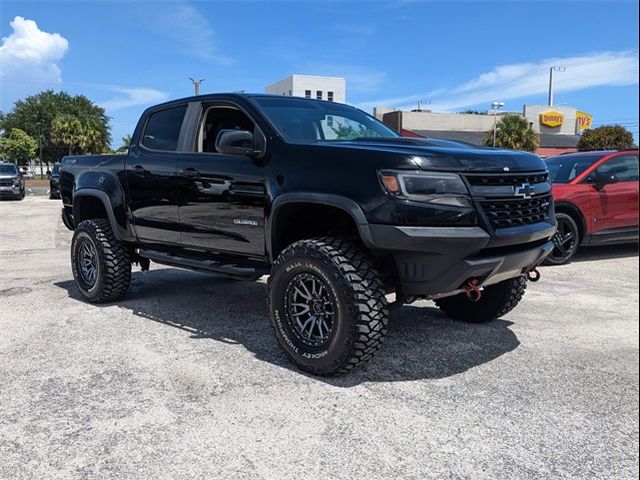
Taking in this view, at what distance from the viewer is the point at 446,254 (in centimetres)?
334

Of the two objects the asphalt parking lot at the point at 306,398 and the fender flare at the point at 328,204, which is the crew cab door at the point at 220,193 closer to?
the fender flare at the point at 328,204

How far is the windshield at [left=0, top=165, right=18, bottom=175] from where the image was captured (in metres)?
24.8

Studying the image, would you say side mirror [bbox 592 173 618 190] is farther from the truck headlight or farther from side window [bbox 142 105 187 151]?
side window [bbox 142 105 187 151]

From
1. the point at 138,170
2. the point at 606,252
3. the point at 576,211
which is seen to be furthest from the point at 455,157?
the point at 606,252

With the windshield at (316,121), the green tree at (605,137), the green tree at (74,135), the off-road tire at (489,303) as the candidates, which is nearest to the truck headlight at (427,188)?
the windshield at (316,121)

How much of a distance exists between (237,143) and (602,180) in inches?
232

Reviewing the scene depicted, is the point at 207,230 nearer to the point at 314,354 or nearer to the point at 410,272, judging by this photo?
the point at 314,354

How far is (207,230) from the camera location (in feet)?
15.5

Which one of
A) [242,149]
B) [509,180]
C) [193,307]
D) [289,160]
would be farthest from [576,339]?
[193,307]

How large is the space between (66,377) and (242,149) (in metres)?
2.00

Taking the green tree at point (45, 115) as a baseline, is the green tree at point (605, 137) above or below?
below

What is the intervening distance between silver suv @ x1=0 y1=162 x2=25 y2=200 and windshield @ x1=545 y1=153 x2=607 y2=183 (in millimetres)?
23237

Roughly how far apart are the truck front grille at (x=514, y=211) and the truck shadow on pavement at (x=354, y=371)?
1086 mm

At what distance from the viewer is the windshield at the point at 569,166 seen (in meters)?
8.07
